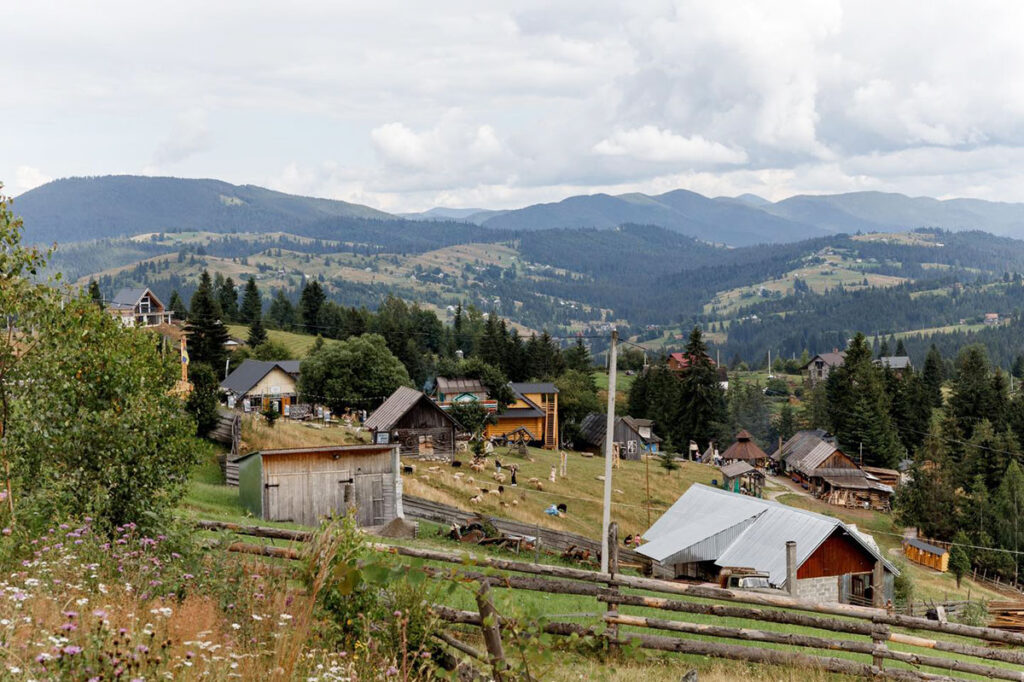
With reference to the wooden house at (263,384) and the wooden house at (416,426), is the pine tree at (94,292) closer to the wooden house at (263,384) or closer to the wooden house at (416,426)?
the wooden house at (416,426)

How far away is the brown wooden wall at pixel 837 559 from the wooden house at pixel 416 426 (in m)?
34.6

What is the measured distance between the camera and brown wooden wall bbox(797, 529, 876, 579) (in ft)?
106

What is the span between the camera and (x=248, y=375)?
80.9 meters

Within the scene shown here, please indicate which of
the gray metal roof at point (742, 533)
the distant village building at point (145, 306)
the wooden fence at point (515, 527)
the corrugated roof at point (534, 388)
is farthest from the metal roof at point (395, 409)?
the distant village building at point (145, 306)

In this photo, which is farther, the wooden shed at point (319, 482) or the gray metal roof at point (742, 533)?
the gray metal roof at point (742, 533)

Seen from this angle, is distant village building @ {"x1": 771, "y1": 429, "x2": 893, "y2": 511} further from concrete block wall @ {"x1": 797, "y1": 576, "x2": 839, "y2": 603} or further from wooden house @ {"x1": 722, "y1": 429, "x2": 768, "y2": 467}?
concrete block wall @ {"x1": 797, "y1": 576, "x2": 839, "y2": 603}

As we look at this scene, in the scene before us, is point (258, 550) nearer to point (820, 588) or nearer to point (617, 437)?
point (820, 588)

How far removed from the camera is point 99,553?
29.9ft

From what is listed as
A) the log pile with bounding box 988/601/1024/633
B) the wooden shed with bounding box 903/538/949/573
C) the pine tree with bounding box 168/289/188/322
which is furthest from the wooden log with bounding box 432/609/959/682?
the pine tree with bounding box 168/289/188/322

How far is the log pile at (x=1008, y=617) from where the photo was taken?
3722 cm

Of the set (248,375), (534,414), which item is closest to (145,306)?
(248,375)

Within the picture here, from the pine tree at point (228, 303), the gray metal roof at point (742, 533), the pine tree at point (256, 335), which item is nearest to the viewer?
the gray metal roof at point (742, 533)

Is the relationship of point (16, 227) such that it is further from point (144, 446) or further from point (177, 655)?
point (177, 655)

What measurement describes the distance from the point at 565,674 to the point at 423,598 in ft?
9.03
